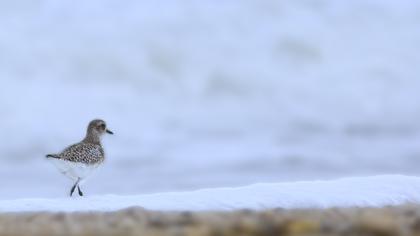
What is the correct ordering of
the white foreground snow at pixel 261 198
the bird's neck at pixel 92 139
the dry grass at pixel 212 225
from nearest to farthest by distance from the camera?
the dry grass at pixel 212 225
the white foreground snow at pixel 261 198
the bird's neck at pixel 92 139

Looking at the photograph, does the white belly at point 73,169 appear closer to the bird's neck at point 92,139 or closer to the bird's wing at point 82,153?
the bird's wing at point 82,153

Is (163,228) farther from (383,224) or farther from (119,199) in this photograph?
(119,199)

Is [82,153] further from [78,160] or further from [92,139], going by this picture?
[92,139]

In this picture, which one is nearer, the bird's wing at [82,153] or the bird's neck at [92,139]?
the bird's wing at [82,153]

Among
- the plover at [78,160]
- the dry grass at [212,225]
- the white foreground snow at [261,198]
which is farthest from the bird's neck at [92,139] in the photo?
the dry grass at [212,225]

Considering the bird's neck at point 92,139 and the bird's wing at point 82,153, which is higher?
the bird's neck at point 92,139

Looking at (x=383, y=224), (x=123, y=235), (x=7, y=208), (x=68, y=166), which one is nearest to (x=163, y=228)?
(x=123, y=235)

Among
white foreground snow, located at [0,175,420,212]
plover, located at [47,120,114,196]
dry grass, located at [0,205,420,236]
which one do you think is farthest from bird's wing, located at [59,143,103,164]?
dry grass, located at [0,205,420,236]
